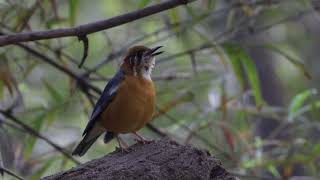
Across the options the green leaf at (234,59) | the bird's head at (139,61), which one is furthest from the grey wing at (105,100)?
the green leaf at (234,59)

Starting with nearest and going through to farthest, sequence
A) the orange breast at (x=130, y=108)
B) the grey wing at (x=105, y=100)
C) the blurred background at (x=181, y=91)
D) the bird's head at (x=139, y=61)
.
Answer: the orange breast at (x=130, y=108)
the grey wing at (x=105, y=100)
the bird's head at (x=139, y=61)
the blurred background at (x=181, y=91)

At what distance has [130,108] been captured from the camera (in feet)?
18.9

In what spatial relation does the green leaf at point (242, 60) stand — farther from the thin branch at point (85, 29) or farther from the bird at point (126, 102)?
the thin branch at point (85, 29)

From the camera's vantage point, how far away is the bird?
5.74 metres

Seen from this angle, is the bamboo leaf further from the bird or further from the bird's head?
the bird's head

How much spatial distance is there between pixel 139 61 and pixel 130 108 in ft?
1.70

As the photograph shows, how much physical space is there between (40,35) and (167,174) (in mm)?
982

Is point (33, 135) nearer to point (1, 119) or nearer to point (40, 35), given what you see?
point (1, 119)

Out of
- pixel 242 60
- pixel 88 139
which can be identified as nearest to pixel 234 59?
pixel 242 60

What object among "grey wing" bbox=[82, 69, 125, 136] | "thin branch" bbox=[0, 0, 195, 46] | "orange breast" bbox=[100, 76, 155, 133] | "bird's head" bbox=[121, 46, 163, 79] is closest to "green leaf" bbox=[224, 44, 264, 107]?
"bird's head" bbox=[121, 46, 163, 79]

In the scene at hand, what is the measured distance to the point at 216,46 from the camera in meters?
6.57

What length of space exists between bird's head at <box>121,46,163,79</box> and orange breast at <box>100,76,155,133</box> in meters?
0.18

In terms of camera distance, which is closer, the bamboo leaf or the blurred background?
the bamboo leaf

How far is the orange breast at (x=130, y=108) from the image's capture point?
18.7 ft
